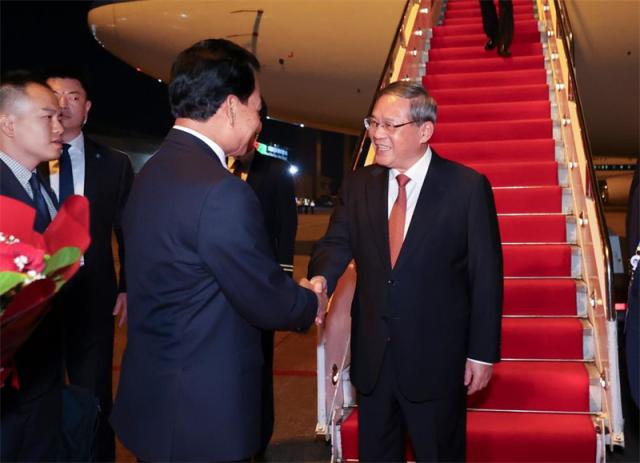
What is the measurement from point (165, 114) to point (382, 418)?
883 inches

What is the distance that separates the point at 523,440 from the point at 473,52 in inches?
196

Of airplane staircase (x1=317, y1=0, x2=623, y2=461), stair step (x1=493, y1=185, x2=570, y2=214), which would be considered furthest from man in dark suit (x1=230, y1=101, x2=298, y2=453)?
stair step (x1=493, y1=185, x2=570, y2=214)

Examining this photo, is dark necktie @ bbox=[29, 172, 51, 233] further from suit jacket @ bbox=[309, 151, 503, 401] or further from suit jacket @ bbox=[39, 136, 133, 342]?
suit jacket @ bbox=[309, 151, 503, 401]

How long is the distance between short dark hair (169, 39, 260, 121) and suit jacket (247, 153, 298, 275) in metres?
1.45

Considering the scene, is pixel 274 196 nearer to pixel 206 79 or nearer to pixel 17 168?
pixel 17 168

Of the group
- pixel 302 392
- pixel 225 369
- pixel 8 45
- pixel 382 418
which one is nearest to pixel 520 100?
pixel 302 392

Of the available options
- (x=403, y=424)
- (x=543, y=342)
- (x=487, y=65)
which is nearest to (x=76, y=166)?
(x=403, y=424)

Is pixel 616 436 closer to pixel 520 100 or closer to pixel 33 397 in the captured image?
pixel 33 397

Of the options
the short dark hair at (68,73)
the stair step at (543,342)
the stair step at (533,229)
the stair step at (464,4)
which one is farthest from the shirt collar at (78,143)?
the stair step at (464,4)

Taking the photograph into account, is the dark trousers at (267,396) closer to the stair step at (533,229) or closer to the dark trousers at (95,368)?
the dark trousers at (95,368)

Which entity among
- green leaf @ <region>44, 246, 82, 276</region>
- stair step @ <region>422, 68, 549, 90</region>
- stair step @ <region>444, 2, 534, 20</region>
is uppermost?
stair step @ <region>444, 2, 534, 20</region>

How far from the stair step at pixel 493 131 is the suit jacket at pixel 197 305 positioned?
4260mm

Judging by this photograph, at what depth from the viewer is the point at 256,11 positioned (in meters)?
7.04

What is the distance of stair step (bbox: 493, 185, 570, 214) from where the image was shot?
4.61 metres
